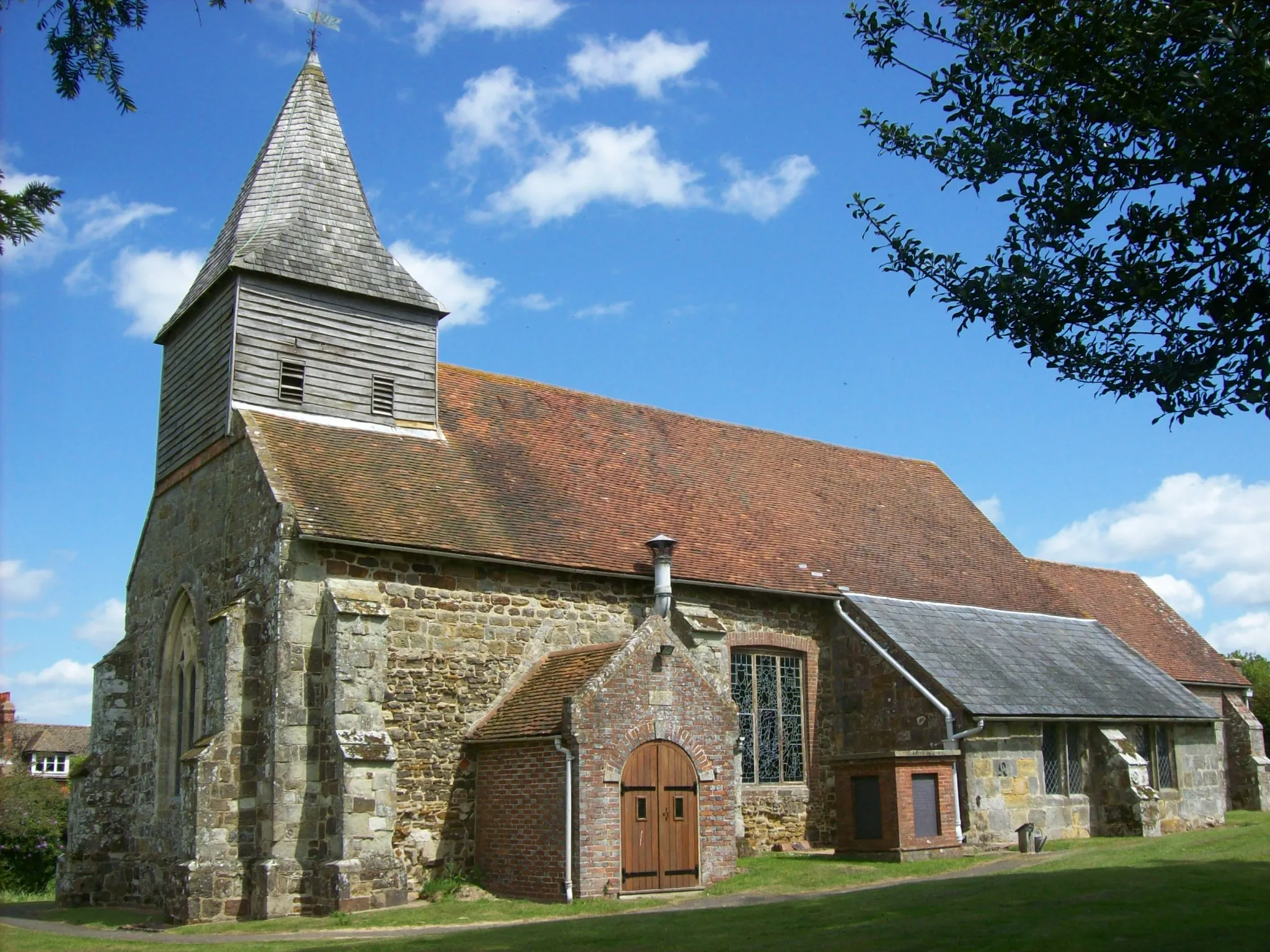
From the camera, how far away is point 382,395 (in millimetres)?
21828

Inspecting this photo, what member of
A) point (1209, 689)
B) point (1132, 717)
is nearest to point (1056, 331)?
point (1132, 717)

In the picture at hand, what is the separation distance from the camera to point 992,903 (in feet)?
42.8

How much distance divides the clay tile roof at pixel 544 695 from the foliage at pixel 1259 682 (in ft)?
104

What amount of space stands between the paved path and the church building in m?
1.03

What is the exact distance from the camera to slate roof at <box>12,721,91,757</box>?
60219 mm

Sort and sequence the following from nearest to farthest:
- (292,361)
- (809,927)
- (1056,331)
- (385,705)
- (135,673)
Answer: (1056,331), (809,927), (385,705), (292,361), (135,673)

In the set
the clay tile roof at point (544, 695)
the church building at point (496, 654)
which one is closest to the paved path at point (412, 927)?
the church building at point (496, 654)

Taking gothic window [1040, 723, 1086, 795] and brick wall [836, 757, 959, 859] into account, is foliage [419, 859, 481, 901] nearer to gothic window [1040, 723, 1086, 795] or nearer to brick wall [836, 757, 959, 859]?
brick wall [836, 757, 959, 859]

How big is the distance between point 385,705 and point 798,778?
883 cm

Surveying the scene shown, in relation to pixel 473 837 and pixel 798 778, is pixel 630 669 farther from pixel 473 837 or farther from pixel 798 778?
pixel 798 778

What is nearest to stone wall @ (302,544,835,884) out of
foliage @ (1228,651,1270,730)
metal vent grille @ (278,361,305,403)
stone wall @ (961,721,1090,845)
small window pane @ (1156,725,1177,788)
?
metal vent grille @ (278,361,305,403)

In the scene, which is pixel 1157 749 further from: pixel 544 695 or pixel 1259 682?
pixel 1259 682

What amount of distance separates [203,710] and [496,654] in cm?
495

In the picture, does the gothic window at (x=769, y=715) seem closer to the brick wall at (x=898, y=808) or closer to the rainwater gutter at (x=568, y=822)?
the brick wall at (x=898, y=808)
